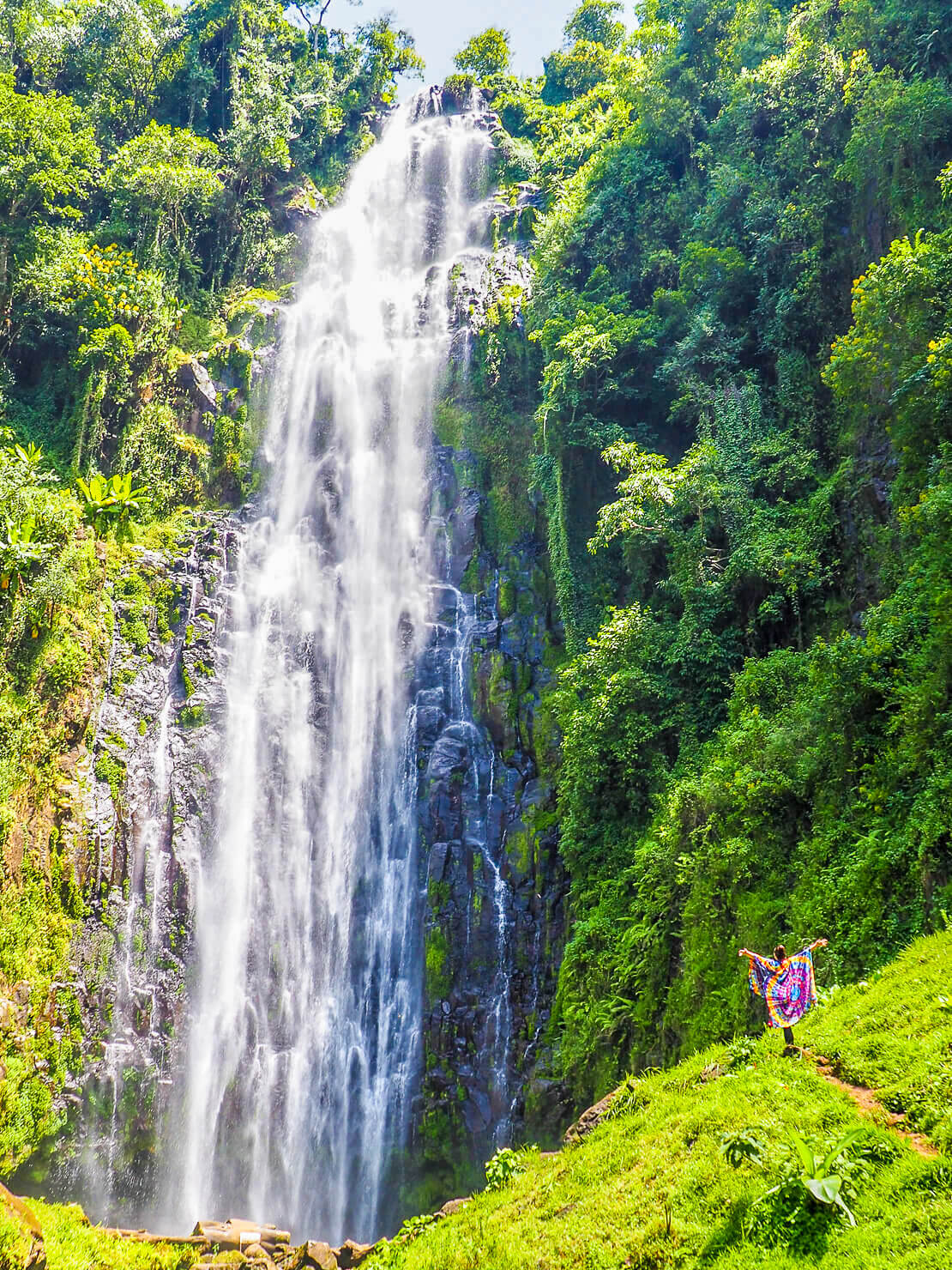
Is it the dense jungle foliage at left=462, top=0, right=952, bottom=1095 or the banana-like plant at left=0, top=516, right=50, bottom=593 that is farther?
the banana-like plant at left=0, top=516, right=50, bottom=593

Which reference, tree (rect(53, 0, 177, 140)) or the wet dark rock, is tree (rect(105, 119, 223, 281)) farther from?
the wet dark rock

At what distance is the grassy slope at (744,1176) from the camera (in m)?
4.41

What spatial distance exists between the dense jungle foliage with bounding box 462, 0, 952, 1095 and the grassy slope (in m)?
1.62

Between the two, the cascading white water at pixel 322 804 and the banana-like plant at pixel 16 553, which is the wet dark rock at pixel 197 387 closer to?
the cascading white water at pixel 322 804

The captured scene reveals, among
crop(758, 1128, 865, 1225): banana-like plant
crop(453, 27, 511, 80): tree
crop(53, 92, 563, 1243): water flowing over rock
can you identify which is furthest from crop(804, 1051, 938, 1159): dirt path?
crop(453, 27, 511, 80): tree

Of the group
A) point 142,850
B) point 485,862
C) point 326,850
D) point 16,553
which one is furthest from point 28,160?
point 485,862

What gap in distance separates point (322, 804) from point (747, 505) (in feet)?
39.2

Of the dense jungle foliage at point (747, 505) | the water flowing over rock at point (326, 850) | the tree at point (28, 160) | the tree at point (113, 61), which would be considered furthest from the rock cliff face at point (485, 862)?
the tree at point (113, 61)

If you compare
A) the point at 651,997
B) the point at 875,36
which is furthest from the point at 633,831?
the point at 875,36

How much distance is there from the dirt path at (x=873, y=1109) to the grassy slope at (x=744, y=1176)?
0.09 meters

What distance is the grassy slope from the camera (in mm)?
4414

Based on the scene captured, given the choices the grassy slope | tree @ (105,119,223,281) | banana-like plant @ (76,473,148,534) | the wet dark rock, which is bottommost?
the grassy slope

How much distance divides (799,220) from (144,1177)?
23.7 metres

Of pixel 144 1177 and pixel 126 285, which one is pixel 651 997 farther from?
pixel 126 285
